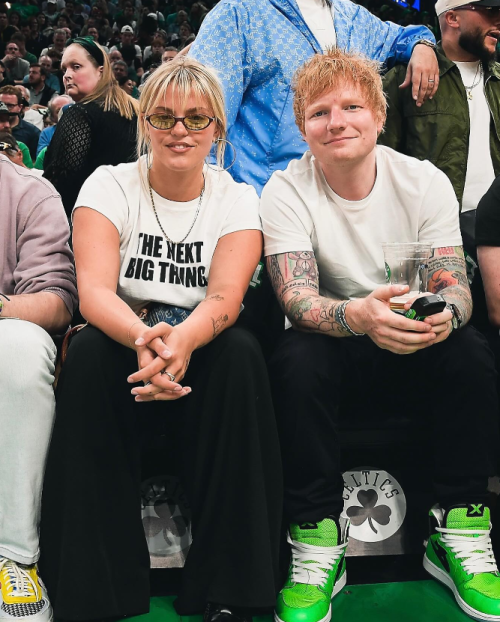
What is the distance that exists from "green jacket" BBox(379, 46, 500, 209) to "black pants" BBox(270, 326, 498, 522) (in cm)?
105

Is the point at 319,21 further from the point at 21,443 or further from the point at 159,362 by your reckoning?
the point at 21,443

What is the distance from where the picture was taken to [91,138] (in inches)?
115

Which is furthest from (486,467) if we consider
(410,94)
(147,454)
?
(410,94)

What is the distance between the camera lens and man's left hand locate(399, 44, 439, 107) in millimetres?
2564

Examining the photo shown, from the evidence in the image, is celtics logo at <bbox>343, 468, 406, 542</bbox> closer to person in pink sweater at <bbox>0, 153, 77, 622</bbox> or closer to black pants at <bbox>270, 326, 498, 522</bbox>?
black pants at <bbox>270, 326, 498, 522</bbox>

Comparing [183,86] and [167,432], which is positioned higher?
[183,86]

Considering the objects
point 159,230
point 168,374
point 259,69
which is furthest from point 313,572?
point 259,69

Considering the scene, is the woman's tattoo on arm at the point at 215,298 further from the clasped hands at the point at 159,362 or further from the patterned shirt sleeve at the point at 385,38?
the patterned shirt sleeve at the point at 385,38

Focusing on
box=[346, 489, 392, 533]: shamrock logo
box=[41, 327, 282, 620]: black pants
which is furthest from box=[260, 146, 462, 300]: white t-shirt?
box=[346, 489, 392, 533]: shamrock logo

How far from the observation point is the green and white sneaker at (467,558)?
162 cm

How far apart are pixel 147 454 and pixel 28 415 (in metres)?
0.38

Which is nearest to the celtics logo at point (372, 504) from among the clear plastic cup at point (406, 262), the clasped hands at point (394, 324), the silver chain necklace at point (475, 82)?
the clasped hands at point (394, 324)

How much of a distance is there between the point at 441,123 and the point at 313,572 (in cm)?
171

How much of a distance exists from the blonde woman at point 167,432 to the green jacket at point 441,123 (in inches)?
43.1
